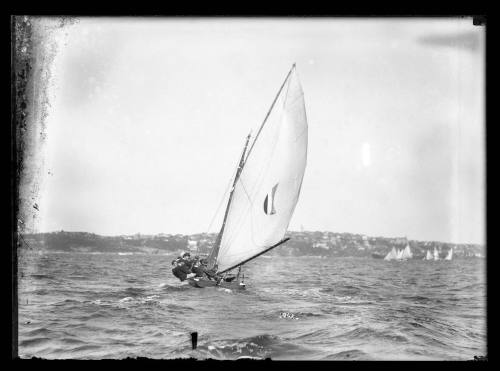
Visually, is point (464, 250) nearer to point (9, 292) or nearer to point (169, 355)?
point (169, 355)

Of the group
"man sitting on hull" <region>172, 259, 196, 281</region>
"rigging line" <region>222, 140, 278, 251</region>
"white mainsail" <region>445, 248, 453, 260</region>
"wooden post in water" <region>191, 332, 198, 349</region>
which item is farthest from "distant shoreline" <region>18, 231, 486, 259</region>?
"wooden post in water" <region>191, 332, 198, 349</region>

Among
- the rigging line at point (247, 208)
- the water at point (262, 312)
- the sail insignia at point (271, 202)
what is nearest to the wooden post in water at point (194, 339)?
the water at point (262, 312)

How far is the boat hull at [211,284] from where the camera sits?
A: 515 cm

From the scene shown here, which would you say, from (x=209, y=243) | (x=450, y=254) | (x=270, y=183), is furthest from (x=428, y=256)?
(x=209, y=243)

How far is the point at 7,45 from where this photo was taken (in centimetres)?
431

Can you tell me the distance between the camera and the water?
4629 millimetres

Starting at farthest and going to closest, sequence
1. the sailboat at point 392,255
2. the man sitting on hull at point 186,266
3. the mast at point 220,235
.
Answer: the mast at point 220,235 < the man sitting on hull at point 186,266 < the sailboat at point 392,255

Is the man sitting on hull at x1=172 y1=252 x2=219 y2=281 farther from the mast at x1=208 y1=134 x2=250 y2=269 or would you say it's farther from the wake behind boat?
the mast at x1=208 y1=134 x2=250 y2=269

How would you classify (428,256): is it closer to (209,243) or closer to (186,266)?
(209,243)

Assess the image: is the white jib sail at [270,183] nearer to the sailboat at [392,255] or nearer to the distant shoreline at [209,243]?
the distant shoreline at [209,243]

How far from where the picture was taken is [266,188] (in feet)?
19.6
